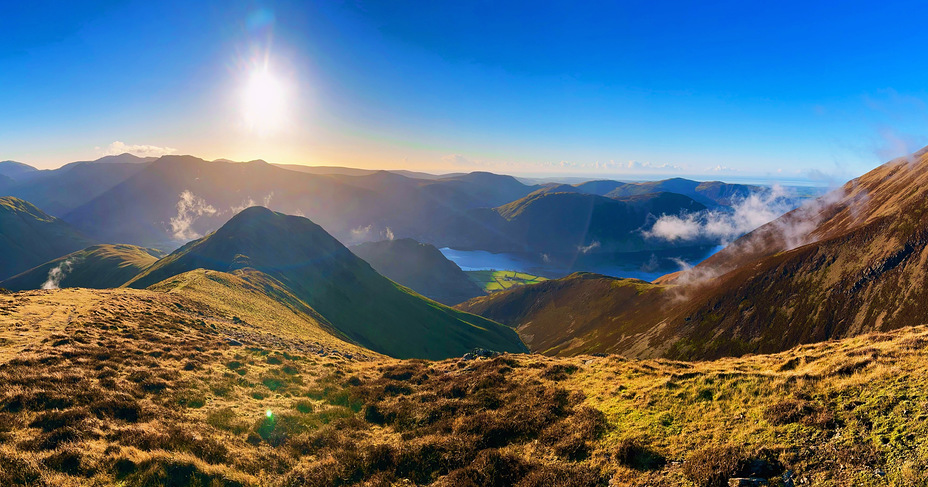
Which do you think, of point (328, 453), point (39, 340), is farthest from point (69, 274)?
point (328, 453)

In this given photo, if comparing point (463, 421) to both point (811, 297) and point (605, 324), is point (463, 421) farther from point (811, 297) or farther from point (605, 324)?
point (605, 324)

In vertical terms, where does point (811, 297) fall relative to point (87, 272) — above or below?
below

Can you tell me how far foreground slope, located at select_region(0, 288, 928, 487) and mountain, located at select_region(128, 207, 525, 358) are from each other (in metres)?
69.3

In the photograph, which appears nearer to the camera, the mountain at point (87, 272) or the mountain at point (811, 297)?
A: the mountain at point (811, 297)

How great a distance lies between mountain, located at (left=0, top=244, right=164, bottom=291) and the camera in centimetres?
13900

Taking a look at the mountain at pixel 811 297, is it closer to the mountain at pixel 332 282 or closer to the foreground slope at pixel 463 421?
the mountain at pixel 332 282

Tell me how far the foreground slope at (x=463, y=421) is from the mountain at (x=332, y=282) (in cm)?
6931

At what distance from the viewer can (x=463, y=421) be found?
17.9 meters

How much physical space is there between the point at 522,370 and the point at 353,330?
8050cm

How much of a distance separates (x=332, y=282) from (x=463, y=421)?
11445 centimetres

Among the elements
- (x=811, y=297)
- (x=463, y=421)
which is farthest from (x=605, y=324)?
(x=463, y=421)

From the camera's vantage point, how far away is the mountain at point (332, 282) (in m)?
102

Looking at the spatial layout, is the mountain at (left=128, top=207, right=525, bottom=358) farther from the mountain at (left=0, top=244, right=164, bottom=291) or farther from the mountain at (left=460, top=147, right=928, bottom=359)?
the mountain at (left=460, top=147, right=928, bottom=359)

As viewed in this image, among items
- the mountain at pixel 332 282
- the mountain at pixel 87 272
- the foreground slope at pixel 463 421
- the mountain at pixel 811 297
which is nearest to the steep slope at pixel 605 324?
the mountain at pixel 811 297
